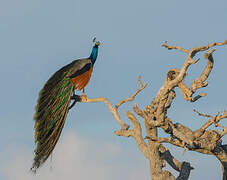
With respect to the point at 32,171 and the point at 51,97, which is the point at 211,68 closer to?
the point at 51,97

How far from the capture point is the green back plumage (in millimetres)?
13719

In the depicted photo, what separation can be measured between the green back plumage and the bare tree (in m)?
1.33

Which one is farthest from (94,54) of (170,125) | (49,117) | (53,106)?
(170,125)

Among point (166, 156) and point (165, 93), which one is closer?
point (165, 93)

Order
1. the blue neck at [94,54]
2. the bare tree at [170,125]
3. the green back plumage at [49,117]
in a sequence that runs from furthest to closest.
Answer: the blue neck at [94,54]
the green back plumage at [49,117]
the bare tree at [170,125]

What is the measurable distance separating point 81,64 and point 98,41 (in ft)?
5.45

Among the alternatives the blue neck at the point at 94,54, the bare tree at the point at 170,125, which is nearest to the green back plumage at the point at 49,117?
the bare tree at the point at 170,125

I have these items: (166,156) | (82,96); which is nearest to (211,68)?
(166,156)

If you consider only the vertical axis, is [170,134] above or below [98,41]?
below

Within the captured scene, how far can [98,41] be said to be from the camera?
16.2m

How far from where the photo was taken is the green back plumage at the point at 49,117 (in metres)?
13.7

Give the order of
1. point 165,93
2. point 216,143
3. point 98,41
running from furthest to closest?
point 98,41
point 216,143
point 165,93

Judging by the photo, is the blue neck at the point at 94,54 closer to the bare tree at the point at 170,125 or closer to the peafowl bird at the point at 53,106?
the peafowl bird at the point at 53,106

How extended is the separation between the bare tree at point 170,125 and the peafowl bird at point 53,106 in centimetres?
129
